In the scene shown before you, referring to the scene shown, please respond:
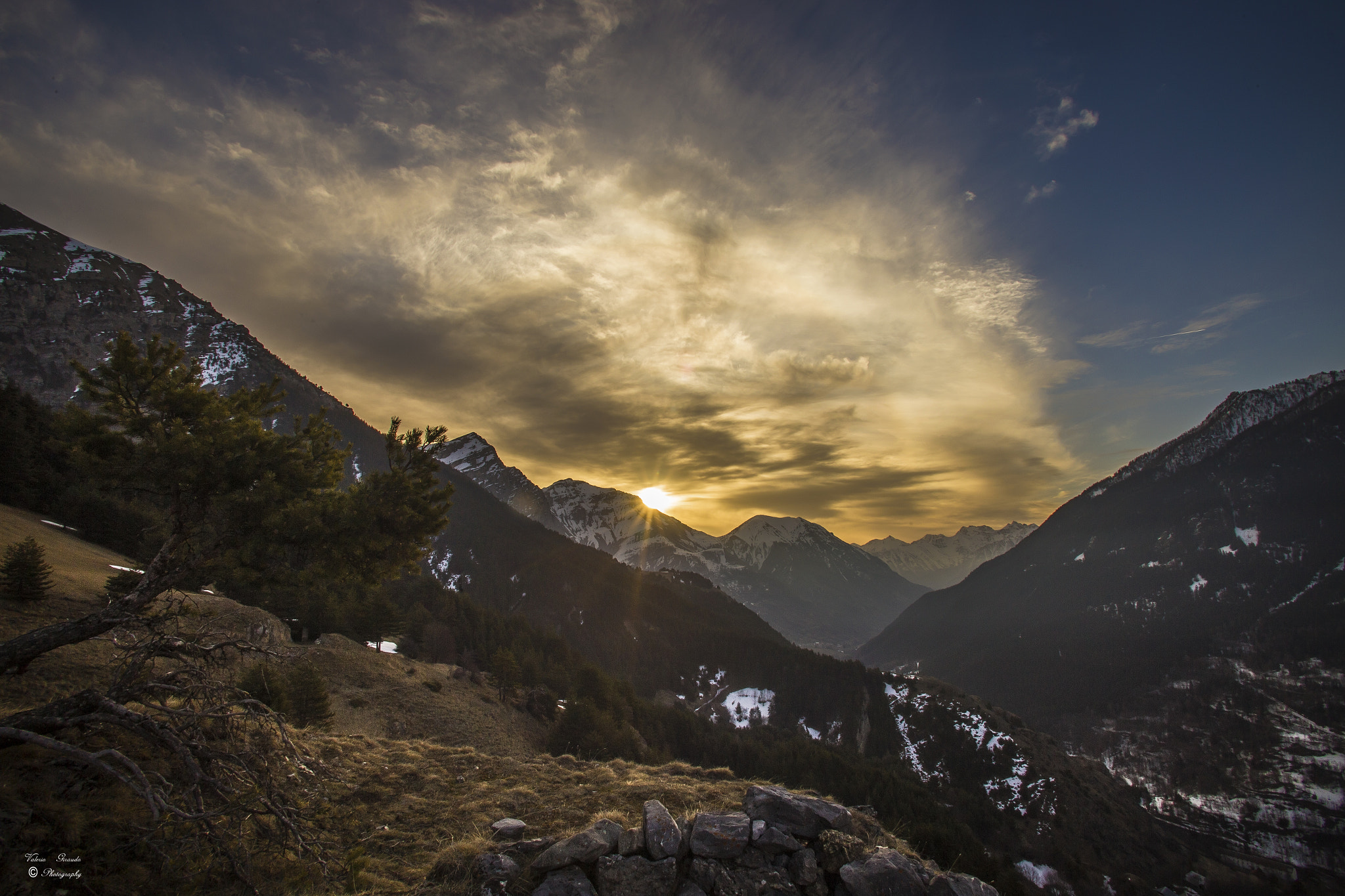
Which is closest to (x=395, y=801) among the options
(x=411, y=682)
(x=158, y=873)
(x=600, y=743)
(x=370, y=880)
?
(x=370, y=880)

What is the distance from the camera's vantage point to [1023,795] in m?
127

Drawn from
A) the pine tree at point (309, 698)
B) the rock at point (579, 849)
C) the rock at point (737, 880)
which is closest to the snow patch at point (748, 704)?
the pine tree at point (309, 698)

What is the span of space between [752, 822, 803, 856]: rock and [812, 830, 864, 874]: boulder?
47cm

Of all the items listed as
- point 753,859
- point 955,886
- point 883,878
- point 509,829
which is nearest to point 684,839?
point 753,859

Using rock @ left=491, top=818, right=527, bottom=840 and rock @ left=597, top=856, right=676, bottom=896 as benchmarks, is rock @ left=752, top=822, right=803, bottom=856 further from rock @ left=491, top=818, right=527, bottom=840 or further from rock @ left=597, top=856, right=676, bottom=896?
rock @ left=491, top=818, right=527, bottom=840

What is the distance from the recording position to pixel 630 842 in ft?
32.7

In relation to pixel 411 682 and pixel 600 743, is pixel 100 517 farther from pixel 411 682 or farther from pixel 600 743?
pixel 600 743

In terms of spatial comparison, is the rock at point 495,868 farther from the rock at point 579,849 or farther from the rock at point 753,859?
the rock at point 753,859

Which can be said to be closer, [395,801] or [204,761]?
[204,761]

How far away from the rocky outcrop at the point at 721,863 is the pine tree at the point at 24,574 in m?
28.8

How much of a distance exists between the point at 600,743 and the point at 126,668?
161ft

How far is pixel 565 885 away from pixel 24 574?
1213 inches

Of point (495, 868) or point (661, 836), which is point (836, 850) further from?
point (495, 868)

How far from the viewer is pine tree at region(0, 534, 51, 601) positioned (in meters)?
22.3
